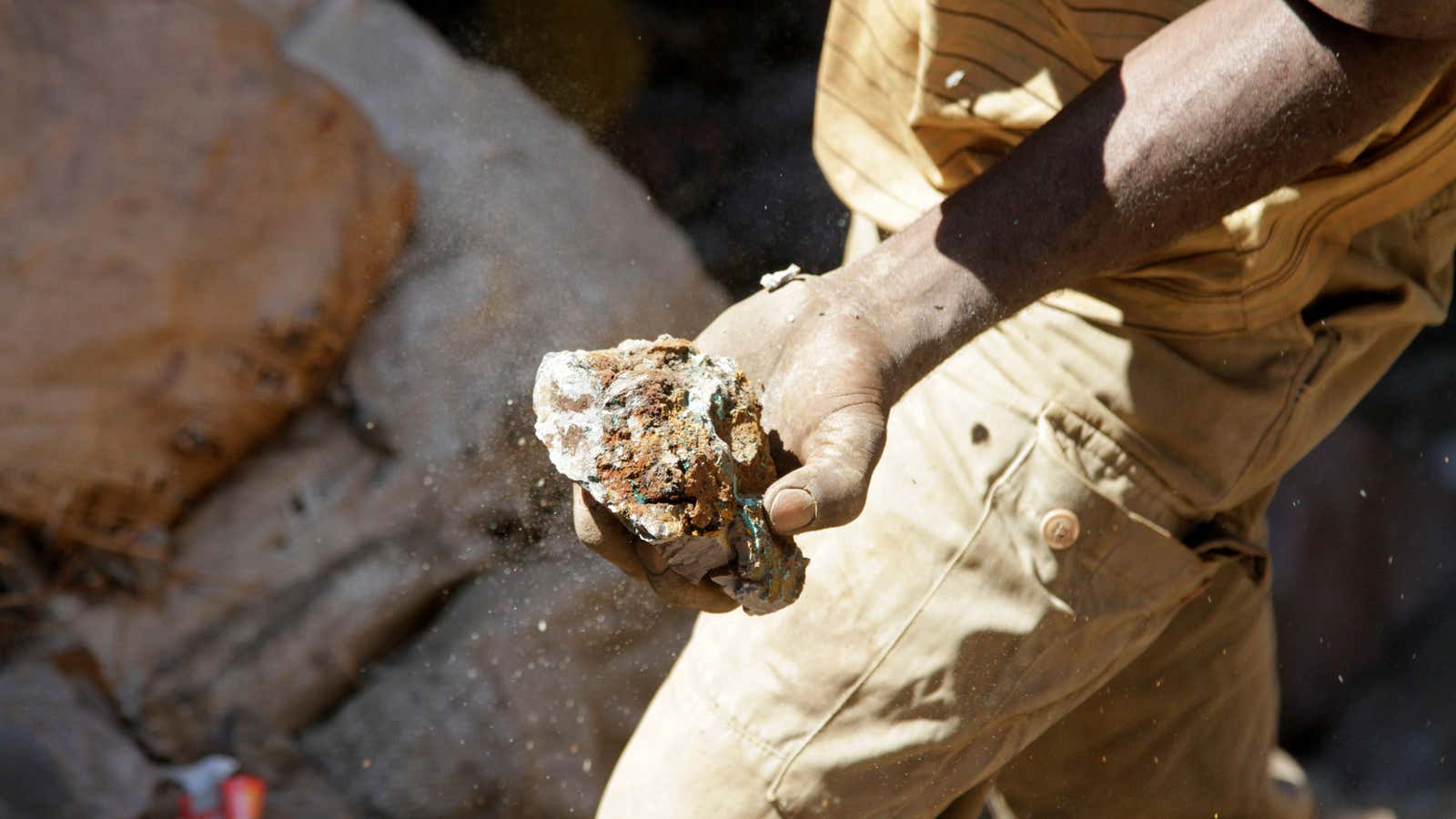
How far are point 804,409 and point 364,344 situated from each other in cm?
174

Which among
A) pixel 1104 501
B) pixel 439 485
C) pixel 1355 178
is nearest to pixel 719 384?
pixel 1104 501

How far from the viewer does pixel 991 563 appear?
1.44 m

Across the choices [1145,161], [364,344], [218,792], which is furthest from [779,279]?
[218,792]

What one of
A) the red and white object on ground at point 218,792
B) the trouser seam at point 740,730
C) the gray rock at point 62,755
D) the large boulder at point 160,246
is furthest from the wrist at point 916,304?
the gray rock at point 62,755

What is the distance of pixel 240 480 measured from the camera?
9.12ft

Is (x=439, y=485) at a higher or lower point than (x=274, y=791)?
higher

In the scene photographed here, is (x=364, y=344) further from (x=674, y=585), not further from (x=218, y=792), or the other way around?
(x=674, y=585)

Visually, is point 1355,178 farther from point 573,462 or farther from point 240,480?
point 240,480

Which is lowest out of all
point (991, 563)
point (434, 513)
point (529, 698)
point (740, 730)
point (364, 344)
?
point (529, 698)

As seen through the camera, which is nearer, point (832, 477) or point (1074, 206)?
point (832, 477)

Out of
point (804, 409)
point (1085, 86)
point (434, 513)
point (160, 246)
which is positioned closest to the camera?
point (804, 409)

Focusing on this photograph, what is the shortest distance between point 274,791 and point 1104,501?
6.43ft

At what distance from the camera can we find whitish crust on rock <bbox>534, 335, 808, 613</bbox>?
112cm

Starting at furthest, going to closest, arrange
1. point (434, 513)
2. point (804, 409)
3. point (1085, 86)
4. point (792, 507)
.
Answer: point (434, 513)
point (1085, 86)
point (804, 409)
point (792, 507)
